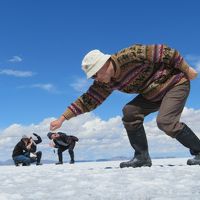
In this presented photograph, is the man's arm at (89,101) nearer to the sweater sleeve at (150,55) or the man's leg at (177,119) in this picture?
the sweater sleeve at (150,55)

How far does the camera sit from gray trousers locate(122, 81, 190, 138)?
654cm

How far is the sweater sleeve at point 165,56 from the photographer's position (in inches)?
248

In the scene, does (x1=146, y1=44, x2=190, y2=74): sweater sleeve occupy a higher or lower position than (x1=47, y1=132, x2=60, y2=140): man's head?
lower

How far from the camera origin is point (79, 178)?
4512 millimetres

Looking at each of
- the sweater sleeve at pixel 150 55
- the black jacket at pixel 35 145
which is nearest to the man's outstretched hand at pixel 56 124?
the sweater sleeve at pixel 150 55

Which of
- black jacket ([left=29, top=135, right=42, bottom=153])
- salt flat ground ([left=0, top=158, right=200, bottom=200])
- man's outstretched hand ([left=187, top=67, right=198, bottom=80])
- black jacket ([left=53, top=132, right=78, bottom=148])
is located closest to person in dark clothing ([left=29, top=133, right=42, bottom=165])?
black jacket ([left=29, top=135, right=42, bottom=153])

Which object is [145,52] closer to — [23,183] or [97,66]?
[97,66]

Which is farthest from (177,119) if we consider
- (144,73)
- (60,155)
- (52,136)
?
(60,155)

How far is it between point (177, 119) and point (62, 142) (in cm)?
1227

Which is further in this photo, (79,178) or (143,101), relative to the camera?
(143,101)

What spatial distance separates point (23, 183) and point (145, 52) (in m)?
2.72

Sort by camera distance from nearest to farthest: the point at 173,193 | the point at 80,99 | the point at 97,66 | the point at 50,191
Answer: the point at 173,193
the point at 50,191
the point at 97,66
the point at 80,99

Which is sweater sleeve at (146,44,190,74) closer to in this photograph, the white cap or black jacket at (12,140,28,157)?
the white cap

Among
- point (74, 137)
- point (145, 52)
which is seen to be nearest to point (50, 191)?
point (145, 52)
